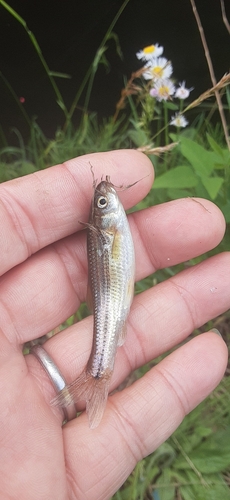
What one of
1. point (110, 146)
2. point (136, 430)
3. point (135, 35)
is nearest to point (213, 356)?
point (136, 430)

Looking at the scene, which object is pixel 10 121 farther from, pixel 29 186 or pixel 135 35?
Answer: pixel 29 186

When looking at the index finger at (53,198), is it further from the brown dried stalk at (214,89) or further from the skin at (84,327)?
the brown dried stalk at (214,89)

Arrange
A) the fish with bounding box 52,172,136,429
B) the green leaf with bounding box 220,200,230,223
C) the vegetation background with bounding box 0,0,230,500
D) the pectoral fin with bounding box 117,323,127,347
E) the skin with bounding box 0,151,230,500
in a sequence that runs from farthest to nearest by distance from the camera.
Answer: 1. the vegetation background with bounding box 0,0,230,500
2. the green leaf with bounding box 220,200,230,223
3. the pectoral fin with bounding box 117,323,127,347
4. the fish with bounding box 52,172,136,429
5. the skin with bounding box 0,151,230,500

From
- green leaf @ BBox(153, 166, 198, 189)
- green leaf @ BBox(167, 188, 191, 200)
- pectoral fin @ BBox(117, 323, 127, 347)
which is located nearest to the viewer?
pectoral fin @ BBox(117, 323, 127, 347)

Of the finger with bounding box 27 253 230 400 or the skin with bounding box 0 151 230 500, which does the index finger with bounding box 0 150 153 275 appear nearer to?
the skin with bounding box 0 151 230 500

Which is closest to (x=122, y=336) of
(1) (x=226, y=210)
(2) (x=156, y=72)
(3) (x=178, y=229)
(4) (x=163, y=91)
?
(3) (x=178, y=229)

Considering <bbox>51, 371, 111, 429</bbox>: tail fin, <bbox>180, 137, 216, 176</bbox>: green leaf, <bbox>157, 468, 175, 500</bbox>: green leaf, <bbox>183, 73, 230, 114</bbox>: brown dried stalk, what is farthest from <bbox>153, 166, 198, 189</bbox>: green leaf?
<bbox>157, 468, 175, 500</bbox>: green leaf

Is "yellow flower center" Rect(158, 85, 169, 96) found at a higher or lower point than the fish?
higher
